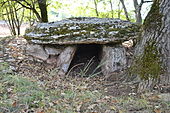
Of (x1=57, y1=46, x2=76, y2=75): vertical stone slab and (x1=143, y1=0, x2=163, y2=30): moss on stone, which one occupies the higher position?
(x1=143, y1=0, x2=163, y2=30): moss on stone

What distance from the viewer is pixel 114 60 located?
457 centimetres

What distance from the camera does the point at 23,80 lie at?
10.7ft

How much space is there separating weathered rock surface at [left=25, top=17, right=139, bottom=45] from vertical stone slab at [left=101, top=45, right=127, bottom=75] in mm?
238

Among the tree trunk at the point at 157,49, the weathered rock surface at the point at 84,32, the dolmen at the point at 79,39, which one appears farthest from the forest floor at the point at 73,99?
the weathered rock surface at the point at 84,32

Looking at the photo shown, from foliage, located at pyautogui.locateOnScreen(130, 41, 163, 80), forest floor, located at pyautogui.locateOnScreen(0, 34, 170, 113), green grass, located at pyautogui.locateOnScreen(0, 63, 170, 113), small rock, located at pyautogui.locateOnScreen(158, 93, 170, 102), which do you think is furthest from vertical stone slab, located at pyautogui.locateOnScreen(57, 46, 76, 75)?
small rock, located at pyautogui.locateOnScreen(158, 93, 170, 102)

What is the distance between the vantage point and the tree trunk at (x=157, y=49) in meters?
2.98

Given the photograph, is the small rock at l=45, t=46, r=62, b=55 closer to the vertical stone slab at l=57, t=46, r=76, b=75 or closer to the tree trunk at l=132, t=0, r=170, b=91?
the vertical stone slab at l=57, t=46, r=76, b=75

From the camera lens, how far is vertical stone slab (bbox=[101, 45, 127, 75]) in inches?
178

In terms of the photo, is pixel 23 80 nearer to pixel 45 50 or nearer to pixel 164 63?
pixel 45 50

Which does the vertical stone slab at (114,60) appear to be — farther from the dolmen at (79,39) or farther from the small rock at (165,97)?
the small rock at (165,97)

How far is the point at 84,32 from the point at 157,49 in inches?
74.0

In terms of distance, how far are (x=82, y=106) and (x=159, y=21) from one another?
1713 mm

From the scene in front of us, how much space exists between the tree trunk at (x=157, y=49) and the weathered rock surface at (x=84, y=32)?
1.35 metres

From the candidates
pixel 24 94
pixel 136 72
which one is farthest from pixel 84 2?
pixel 24 94
